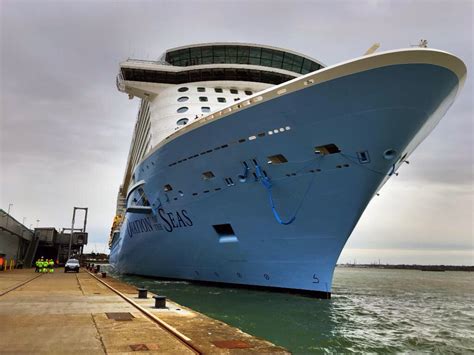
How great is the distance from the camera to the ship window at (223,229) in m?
13.9

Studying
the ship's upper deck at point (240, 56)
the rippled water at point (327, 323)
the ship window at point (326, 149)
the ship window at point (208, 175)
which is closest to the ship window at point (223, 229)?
the ship window at point (208, 175)

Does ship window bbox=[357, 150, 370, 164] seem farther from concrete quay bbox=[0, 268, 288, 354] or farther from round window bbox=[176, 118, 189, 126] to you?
round window bbox=[176, 118, 189, 126]

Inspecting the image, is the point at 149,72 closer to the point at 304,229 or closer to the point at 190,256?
the point at 190,256

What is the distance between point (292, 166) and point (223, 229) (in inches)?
156

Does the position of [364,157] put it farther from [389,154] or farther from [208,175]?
[208,175]

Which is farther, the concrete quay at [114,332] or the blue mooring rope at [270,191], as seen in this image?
the blue mooring rope at [270,191]

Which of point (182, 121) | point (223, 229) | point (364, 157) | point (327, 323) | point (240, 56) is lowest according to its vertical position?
point (327, 323)

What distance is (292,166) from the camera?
11.6 metres

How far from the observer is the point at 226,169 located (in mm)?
12820

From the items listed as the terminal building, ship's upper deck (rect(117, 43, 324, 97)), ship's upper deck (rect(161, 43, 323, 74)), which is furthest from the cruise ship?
the terminal building

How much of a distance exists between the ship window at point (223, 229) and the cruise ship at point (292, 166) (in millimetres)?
53

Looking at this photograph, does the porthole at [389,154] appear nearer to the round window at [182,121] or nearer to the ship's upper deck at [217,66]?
the round window at [182,121]

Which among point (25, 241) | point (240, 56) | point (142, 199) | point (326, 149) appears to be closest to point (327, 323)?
point (326, 149)

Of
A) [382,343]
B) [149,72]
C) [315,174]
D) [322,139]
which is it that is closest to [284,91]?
[322,139]
